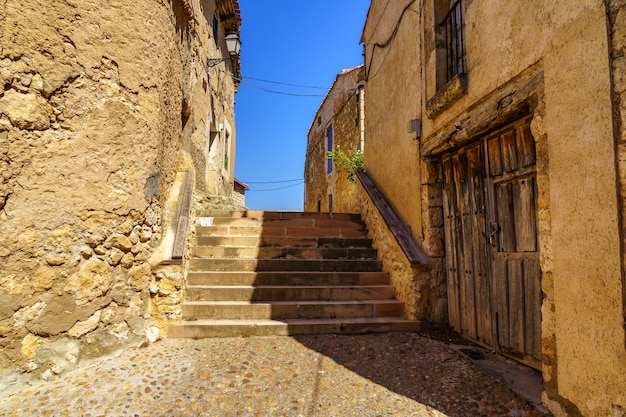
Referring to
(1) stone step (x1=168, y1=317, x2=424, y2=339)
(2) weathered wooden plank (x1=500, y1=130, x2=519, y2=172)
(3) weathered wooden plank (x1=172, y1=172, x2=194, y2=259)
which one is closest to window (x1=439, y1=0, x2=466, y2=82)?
(2) weathered wooden plank (x1=500, y1=130, x2=519, y2=172)

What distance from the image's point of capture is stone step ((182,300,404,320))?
13.2 ft

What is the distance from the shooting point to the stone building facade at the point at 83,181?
271 cm

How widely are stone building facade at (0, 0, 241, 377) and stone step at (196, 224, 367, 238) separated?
4.82 ft

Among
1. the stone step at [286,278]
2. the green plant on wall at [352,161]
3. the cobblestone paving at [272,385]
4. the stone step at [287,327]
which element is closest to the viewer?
the cobblestone paving at [272,385]

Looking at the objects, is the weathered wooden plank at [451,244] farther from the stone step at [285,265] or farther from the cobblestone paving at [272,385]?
the stone step at [285,265]

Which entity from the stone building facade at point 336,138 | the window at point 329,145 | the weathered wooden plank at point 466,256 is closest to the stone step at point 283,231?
the weathered wooden plank at point 466,256

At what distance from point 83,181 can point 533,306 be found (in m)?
3.98

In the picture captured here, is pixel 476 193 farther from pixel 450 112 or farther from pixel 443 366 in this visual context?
pixel 443 366

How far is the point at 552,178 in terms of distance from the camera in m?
2.38

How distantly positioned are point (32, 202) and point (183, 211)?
5.44 feet

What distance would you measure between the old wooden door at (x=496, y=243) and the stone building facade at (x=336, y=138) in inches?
237

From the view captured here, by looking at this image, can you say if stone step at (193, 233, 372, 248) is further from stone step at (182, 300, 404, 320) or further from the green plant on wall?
the green plant on wall

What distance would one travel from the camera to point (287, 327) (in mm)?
3885


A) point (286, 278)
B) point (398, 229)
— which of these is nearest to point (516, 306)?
point (398, 229)
